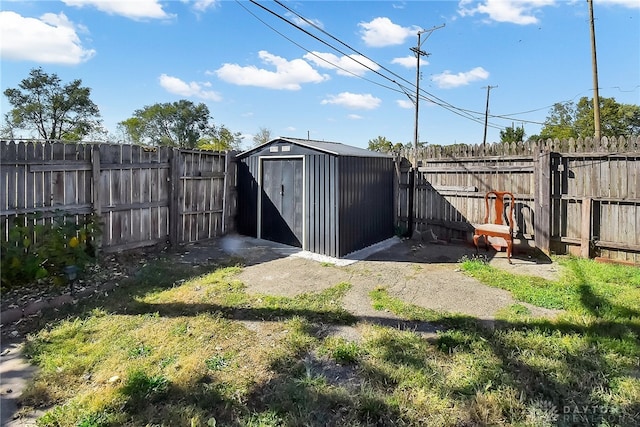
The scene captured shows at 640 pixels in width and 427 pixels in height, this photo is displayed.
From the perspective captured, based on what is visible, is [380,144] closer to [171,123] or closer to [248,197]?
[171,123]

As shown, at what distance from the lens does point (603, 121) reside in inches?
918

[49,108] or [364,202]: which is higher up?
[49,108]

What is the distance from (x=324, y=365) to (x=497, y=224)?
4737mm

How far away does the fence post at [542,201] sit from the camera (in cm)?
569

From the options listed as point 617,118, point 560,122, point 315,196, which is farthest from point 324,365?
point 560,122

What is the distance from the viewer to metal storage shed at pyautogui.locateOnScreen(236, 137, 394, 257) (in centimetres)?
583

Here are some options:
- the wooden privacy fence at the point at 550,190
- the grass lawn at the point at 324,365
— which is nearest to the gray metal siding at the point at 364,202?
the wooden privacy fence at the point at 550,190

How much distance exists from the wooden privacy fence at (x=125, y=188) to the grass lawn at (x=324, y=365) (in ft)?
6.50

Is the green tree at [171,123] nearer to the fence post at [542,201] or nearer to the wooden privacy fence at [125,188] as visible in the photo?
the wooden privacy fence at [125,188]

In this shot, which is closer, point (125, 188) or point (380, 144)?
point (125, 188)

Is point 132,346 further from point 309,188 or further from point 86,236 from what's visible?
point 309,188

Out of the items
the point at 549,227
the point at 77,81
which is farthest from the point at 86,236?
the point at 77,81

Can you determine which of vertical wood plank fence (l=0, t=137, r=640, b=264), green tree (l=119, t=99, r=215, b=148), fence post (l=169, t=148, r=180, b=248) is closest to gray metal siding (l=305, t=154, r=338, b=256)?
vertical wood plank fence (l=0, t=137, r=640, b=264)

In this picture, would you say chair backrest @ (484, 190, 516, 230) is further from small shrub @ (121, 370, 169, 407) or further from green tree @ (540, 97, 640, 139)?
green tree @ (540, 97, 640, 139)
